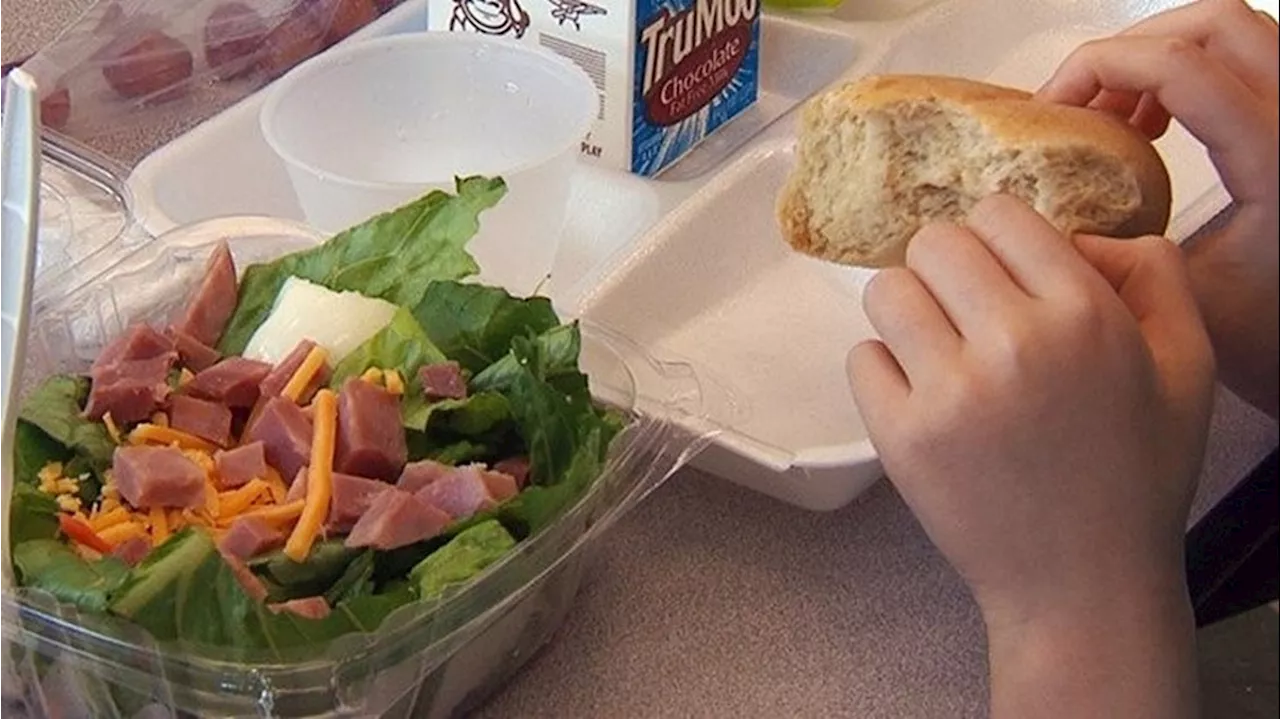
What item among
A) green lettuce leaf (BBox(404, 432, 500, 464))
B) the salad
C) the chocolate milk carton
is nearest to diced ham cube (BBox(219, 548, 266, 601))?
the salad

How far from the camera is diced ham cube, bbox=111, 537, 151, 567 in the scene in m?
0.62

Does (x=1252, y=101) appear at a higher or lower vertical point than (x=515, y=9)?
higher

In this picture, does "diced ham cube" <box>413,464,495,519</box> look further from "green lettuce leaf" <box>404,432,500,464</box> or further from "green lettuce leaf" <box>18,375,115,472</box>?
"green lettuce leaf" <box>18,375,115,472</box>

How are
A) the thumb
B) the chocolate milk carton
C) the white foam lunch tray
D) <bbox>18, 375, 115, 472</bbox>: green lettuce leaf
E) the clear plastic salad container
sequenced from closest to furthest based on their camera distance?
the thumb
the clear plastic salad container
<bbox>18, 375, 115, 472</bbox>: green lettuce leaf
the white foam lunch tray
the chocolate milk carton

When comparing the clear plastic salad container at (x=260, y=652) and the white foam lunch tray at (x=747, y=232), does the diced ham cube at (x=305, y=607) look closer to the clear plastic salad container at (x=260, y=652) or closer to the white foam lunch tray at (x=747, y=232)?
the clear plastic salad container at (x=260, y=652)

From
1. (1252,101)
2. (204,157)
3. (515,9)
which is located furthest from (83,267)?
(1252,101)

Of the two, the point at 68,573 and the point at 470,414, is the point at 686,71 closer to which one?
the point at 470,414

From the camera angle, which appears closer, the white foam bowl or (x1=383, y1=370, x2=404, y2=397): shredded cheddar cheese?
(x1=383, y1=370, x2=404, y2=397): shredded cheddar cheese

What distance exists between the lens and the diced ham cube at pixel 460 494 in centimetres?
65

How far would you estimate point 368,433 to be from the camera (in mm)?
679

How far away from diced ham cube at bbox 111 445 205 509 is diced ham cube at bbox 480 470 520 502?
0.12 meters

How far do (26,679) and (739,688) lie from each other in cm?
29

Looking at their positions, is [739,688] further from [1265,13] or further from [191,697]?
[1265,13]

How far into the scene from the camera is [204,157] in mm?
1011
